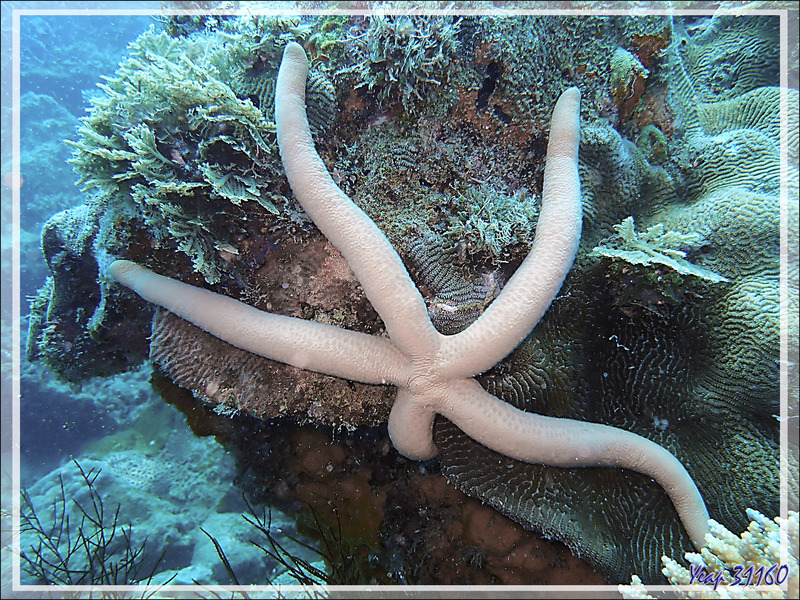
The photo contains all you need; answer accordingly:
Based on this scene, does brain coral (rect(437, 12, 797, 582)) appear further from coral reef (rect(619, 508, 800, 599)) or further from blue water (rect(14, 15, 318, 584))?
blue water (rect(14, 15, 318, 584))

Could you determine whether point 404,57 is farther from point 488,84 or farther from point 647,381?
point 647,381

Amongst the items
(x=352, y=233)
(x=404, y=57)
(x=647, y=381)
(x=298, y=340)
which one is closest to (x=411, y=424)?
(x=298, y=340)

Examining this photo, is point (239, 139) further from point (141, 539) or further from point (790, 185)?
point (141, 539)

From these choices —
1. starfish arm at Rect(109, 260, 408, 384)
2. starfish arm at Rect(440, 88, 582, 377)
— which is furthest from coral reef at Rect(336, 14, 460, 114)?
starfish arm at Rect(109, 260, 408, 384)

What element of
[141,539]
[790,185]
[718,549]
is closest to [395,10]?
[790,185]

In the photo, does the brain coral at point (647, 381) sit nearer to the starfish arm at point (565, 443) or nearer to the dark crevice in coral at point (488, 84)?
→ the starfish arm at point (565, 443)

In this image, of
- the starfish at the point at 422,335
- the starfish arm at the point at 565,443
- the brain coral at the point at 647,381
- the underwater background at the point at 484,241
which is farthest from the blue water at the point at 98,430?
the brain coral at the point at 647,381
